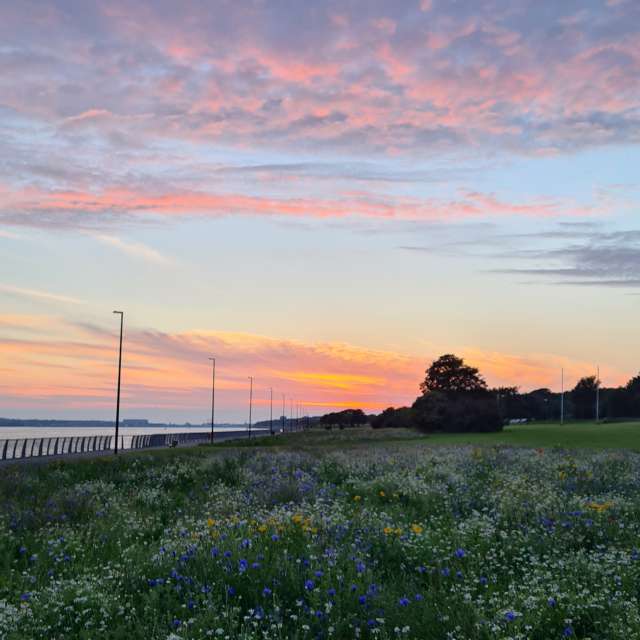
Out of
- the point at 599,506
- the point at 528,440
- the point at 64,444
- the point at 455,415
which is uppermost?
the point at 455,415

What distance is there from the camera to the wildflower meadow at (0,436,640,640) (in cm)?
688

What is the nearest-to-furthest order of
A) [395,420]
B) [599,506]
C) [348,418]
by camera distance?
[599,506], [395,420], [348,418]

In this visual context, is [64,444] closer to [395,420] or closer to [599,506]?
[599,506]

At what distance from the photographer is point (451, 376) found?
409 feet

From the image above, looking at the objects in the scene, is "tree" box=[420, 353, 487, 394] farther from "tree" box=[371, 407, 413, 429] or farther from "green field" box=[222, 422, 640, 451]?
"green field" box=[222, 422, 640, 451]

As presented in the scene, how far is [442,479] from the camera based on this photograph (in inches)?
687

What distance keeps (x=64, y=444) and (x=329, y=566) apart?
164 feet

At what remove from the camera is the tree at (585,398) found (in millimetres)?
152125

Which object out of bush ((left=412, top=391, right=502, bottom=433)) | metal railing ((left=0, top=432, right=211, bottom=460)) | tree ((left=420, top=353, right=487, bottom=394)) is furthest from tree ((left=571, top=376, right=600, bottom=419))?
metal railing ((left=0, top=432, right=211, bottom=460))

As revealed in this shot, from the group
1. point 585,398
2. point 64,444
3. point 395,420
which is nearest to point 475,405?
point 395,420

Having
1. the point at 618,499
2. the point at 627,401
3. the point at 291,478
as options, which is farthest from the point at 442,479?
the point at 627,401

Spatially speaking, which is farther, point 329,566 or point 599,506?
point 599,506

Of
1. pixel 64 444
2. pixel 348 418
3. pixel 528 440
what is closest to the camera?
pixel 528 440

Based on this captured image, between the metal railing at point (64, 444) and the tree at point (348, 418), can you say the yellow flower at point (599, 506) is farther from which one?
the tree at point (348, 418)
